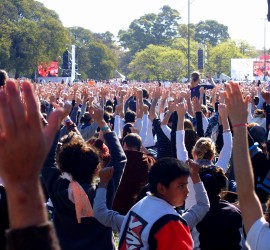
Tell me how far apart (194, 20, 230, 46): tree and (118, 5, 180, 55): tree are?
1314 cm

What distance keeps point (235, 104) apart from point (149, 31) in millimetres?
116319

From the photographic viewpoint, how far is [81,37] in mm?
115562

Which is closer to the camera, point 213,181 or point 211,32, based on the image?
point 213,181

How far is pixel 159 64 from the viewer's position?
78312 millimetres

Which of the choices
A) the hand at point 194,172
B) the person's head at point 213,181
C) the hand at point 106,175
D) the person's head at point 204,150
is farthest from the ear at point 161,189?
the person's head at point 204,150

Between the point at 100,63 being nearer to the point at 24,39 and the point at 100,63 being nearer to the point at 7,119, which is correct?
the point at 24,39

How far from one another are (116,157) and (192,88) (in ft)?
30.9

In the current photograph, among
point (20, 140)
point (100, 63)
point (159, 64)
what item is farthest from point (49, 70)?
point (20, 140)

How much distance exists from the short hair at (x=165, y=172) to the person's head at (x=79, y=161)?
538 mm

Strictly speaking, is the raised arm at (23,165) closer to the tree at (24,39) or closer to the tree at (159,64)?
the tree at (24,39)

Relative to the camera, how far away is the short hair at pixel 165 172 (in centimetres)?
378

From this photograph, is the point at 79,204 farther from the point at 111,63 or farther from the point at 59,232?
the point at 111,63

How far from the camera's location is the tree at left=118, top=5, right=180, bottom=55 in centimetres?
11600

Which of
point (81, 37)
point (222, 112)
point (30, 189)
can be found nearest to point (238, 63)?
point (81, 37)
